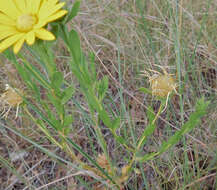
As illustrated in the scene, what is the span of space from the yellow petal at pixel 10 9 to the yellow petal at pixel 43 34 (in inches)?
5.9

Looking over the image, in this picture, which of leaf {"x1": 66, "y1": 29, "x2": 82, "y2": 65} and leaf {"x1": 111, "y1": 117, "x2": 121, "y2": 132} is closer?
leaf {"x1": 66, "y1": 29, "x2": 82, "y2": 65}

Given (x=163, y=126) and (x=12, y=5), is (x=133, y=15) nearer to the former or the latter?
(x=163, y=126)

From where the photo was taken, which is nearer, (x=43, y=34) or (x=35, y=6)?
(x=43, y=34)

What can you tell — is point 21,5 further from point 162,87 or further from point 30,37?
point 162,87

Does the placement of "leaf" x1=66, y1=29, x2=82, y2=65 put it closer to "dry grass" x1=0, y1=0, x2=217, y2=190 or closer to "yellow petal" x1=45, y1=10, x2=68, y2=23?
"yellow petal" x1=45, y1=10, x2=68, y2=23

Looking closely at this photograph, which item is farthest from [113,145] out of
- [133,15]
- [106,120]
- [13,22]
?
[13,22]

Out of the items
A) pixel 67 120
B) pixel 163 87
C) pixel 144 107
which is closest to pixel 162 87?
pixel 163 87

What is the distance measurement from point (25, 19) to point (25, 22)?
0.06 ft

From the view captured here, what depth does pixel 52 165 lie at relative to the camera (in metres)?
1.26

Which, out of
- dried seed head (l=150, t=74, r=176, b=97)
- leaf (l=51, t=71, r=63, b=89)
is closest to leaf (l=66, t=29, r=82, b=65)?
leaf (l=51, t=71, r=63, b=89)

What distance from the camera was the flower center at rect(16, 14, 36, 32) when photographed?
2.09ft

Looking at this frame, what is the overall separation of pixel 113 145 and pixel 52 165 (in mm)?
292

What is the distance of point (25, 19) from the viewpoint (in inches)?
26.1

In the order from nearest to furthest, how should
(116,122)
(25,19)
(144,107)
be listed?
(25,19)
(116,122)
(144,107)
